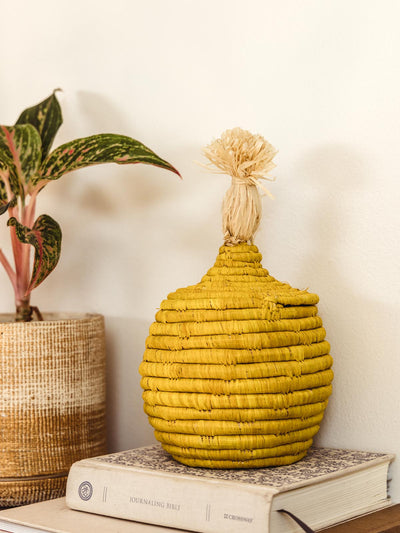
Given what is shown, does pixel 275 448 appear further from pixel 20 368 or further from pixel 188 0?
pixel 188 0

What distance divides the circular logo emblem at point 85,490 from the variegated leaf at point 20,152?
0.37 meters

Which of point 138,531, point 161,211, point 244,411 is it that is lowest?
point 138,531

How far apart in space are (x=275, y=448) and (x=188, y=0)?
601 mm

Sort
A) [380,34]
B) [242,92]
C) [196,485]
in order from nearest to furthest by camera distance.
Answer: [196,485], [380,34], [242,92]

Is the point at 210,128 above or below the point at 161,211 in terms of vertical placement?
above

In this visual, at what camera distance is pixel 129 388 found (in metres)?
0.92

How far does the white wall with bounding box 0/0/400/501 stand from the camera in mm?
717

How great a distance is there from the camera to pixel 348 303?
734mm

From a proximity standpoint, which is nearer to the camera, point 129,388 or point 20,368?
point 20,368

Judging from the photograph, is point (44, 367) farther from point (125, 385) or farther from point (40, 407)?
point (125, 385)

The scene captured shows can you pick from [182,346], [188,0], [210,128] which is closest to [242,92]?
[210,128]

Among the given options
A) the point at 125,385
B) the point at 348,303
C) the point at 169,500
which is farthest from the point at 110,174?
the point at 169,500

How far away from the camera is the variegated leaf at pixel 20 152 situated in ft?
2.50

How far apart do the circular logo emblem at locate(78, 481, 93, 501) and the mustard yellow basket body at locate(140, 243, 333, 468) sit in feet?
0.28
